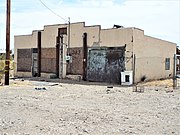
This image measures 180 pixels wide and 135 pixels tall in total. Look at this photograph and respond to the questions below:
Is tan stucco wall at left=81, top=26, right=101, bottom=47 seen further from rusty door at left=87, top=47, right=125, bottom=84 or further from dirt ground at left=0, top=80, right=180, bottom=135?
dirt ground at left=0, top=80, right=180, bottom=135

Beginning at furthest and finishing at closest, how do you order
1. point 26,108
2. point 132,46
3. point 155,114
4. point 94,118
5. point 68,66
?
point 68,66 < point 132,46 < point 26,108 < point 155,114 < point 94,118

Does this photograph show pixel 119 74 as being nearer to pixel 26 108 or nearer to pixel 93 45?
pixel 93 45

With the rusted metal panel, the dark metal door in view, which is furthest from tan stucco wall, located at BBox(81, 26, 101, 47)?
the dark metal door

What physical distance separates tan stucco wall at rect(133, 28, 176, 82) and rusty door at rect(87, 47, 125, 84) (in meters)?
1.62

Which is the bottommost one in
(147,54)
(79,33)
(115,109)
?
(115,109)

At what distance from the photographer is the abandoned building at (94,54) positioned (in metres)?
30.5

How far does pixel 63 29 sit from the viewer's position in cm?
3650

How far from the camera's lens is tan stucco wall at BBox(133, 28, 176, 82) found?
31.0 metres

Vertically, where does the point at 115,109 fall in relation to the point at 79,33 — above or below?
below

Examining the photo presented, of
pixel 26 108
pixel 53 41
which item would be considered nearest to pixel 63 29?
pixel 53 41

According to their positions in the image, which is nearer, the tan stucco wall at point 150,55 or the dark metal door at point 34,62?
the tan stucco wall at point 150,55

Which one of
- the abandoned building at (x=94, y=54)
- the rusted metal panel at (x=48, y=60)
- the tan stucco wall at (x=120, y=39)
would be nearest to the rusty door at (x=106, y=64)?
the abandoned building at (x=94, y=54)

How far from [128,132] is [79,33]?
2670cm

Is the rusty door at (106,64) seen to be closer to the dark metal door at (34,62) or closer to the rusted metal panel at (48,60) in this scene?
the rusted metal panel at (48,60)
